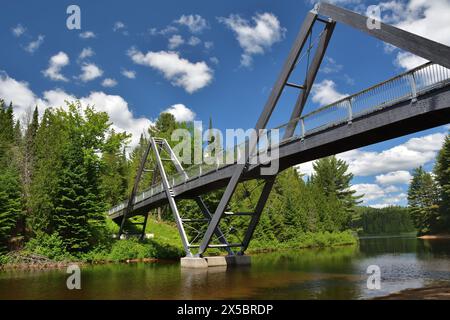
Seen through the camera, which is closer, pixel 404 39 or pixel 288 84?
pixel 404 39

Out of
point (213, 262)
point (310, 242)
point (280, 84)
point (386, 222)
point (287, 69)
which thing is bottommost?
point (386, 222)

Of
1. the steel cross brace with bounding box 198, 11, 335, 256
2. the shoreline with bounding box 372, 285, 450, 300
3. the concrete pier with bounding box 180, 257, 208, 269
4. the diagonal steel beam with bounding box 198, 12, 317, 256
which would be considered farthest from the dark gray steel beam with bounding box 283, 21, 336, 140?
the concrete pier with bounding box 180, 257, 208, 269

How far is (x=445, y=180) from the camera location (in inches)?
3091

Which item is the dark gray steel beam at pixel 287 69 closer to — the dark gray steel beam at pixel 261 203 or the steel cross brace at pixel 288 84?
the steel cross brace at pixel 288 84

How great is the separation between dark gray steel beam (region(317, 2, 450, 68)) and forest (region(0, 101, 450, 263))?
1412 centimetres

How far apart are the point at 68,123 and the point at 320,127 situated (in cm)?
3647

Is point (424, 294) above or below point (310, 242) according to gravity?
above

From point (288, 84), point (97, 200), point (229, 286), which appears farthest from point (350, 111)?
point (97, 200)

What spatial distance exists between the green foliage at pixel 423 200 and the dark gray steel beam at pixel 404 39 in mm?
76016

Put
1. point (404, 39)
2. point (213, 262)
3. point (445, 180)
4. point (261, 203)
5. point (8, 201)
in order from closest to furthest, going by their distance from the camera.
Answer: point (404, 39) < point (261, 203) < point (213, 262) < point (8, 201) < point (445, 180)

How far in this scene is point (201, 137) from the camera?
5734 centimetres

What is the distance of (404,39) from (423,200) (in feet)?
295

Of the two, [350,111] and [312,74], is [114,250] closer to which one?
[312,74]
